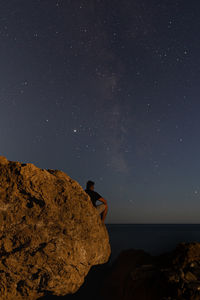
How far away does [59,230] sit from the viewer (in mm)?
5289

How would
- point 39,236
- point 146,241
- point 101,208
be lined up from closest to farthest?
point 39,236 → point 101,208 → point 146,241

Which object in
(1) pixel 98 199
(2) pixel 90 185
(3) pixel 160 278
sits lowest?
(3) pixel 160 278

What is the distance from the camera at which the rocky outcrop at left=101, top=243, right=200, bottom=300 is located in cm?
456

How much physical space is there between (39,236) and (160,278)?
11.1ft

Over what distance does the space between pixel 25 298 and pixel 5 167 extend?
3.42 m

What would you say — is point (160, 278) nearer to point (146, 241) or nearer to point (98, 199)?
point (98, 199)

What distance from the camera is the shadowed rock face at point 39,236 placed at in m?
4.94

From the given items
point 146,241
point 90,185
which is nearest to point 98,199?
point 90,185

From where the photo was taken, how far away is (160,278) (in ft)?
16.9

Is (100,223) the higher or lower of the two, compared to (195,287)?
higher

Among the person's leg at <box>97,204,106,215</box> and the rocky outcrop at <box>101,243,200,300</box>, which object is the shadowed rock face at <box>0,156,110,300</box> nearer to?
the person's leg at <box>97,204,106,215</box>

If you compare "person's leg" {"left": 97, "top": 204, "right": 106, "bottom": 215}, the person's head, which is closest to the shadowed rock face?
"person's leg" {"left": 97, "top": 204, "right": 106, "bottom": 215}

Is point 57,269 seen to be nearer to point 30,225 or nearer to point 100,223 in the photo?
point 30,225

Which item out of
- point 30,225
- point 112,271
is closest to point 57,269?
point 30,225
